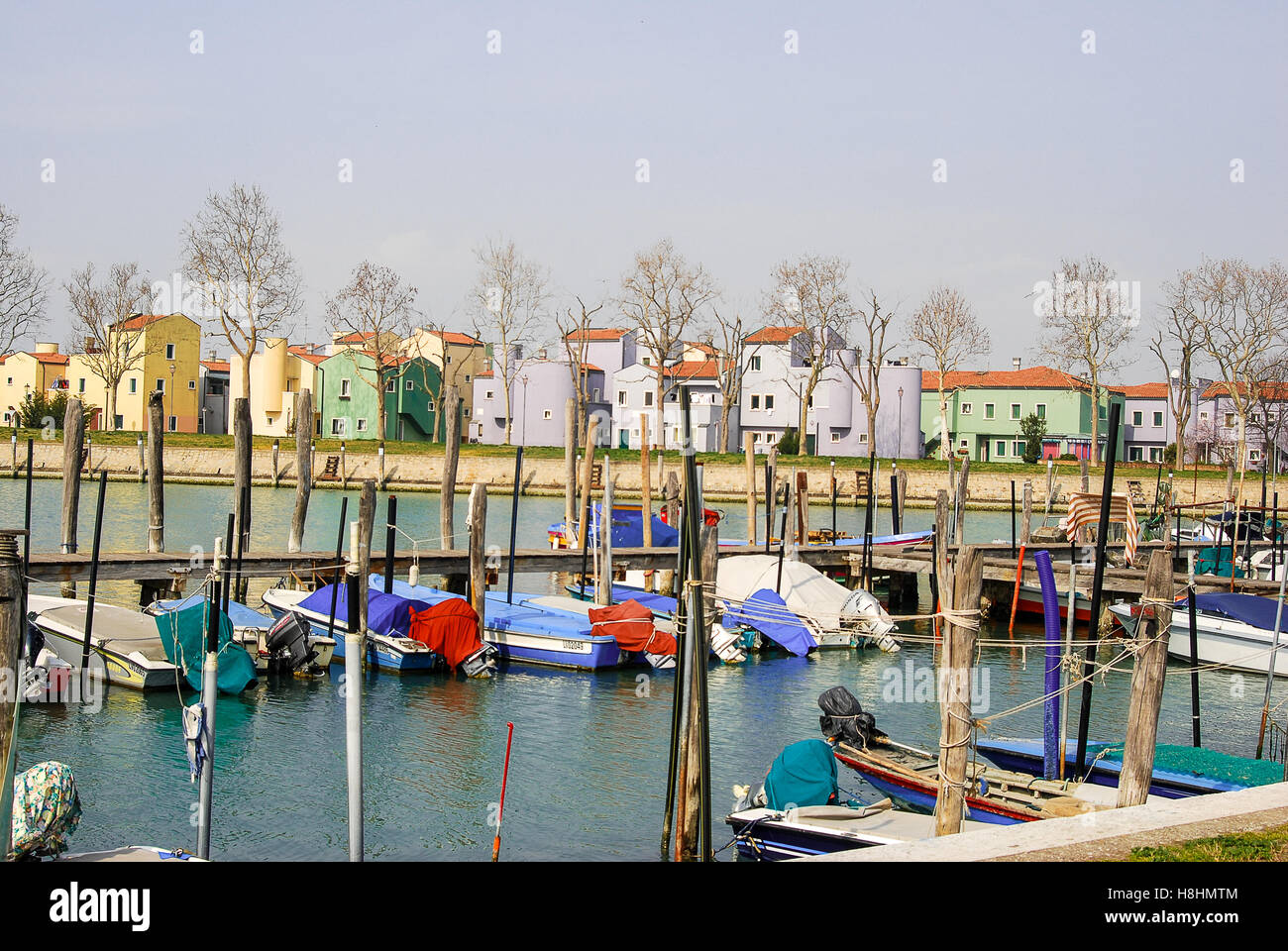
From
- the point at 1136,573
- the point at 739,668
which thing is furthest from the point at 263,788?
the point at 1136,573

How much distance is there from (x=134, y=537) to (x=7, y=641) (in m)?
30.2

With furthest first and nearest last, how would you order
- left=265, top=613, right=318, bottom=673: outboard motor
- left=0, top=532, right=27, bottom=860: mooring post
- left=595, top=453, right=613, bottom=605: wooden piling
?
1. left=595, top=453, right=613, bottom=605: wooden piling
2. left=265, top=613, right=318, bottom=673: outboard motor
3. left=0, top=532, right=27, bottom=860: mooring post

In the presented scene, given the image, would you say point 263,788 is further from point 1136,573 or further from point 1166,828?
point 1136,573

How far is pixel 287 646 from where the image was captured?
20.2 meters

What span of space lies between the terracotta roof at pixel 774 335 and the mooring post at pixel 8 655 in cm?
7006

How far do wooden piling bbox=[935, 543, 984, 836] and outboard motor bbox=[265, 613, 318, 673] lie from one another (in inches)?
487

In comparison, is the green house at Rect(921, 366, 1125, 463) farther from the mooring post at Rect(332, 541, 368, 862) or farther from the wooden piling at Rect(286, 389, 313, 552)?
the mooring post at Rect(332, 541, 368, 862)

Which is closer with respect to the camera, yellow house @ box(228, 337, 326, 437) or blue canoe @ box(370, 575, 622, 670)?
blue canoe @ box(370, 575, 622, 670)

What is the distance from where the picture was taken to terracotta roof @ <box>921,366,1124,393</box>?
272 feet

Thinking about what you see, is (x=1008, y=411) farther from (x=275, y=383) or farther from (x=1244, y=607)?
(x=1244, y=607)

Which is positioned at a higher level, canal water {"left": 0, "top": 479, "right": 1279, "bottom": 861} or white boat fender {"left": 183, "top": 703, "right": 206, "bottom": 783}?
white boat fender {"left": 183, "top": 703, "right": 206, "bottom": 783}

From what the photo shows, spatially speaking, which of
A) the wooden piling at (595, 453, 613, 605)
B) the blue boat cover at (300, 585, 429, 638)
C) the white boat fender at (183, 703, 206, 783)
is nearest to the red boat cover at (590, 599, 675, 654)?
the wooden piling at (595, 453, 613, 605)

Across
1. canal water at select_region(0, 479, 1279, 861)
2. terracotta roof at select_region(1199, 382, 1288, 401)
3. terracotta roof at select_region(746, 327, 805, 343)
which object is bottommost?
canal water at select_region(0, 479, 1279, 861)

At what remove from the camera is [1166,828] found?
7945 millimetres
